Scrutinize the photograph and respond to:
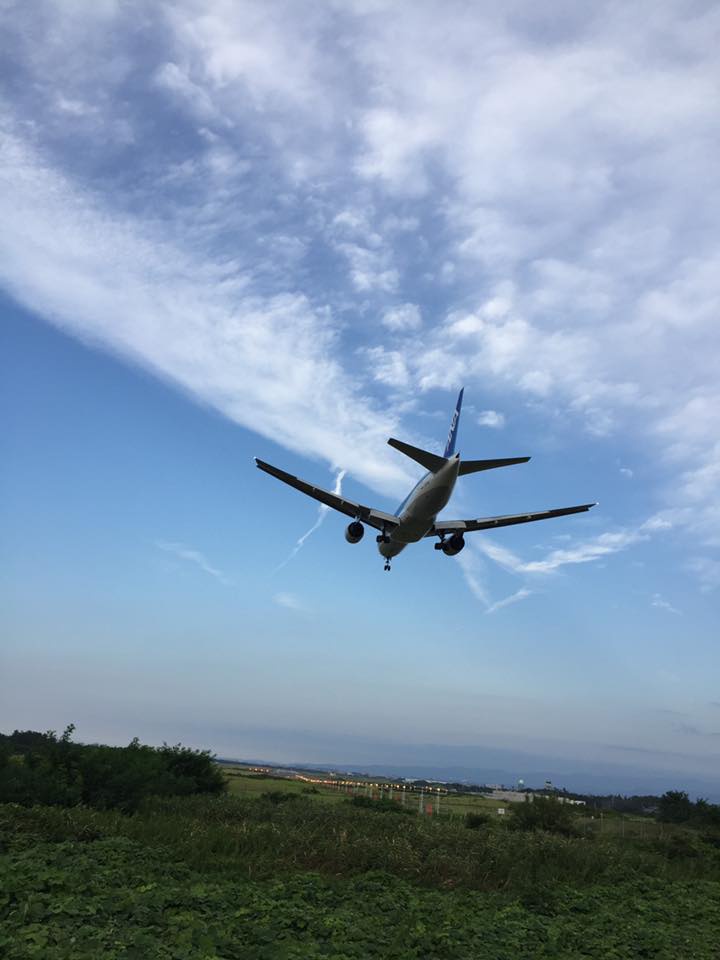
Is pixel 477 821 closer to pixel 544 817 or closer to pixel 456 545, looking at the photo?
pixel 544 817

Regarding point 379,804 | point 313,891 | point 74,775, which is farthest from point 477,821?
point 313,891

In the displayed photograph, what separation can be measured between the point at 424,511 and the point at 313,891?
18988 mm

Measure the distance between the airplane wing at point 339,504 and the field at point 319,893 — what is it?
14824mm

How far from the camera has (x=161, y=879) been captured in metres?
15.5

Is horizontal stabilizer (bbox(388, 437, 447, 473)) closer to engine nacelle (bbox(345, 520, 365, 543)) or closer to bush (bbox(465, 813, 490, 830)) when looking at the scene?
engine nacelle (bbox(345, 520, 365, 543))

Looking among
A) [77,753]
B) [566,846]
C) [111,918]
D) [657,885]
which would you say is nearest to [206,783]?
[77,753]

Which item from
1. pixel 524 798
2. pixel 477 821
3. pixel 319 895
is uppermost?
pixel 524 798

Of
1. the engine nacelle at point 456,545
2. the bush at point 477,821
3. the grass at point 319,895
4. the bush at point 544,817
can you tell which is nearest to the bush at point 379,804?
the bush at point 477,821

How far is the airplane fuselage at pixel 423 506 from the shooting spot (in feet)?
101

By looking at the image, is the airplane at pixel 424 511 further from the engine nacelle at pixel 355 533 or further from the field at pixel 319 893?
the field at pixel 319 893

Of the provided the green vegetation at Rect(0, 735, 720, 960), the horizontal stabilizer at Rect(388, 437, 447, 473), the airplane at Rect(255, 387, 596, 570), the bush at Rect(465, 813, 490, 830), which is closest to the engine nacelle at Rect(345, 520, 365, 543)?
the airplane at Rect(255, 387, 596, 570)

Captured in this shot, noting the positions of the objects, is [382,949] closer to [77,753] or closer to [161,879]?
[161,879]

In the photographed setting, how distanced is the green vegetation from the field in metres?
0.05

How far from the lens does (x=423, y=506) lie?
32.3 meters
